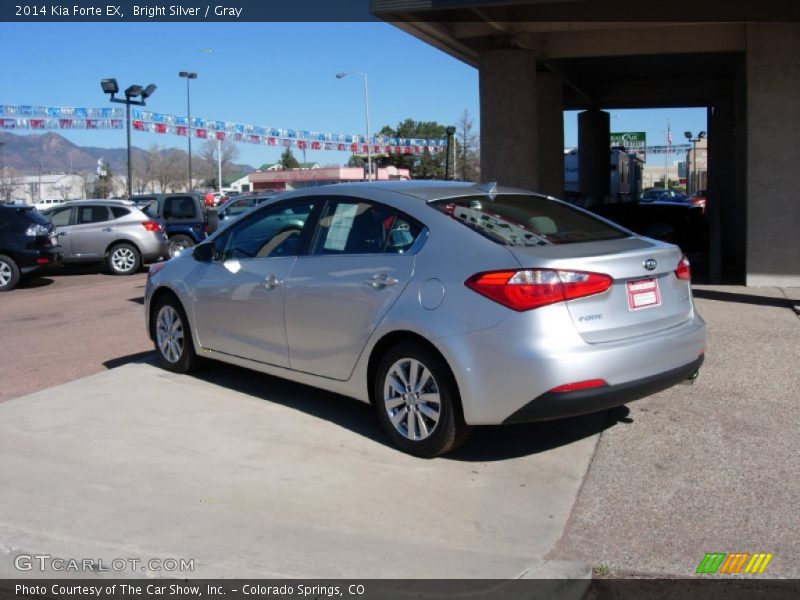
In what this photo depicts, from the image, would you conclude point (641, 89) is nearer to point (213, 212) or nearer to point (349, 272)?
point (213, 212)

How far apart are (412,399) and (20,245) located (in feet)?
40.7

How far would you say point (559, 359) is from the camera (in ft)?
14.8

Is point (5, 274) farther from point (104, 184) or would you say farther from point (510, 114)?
point (104, 184)

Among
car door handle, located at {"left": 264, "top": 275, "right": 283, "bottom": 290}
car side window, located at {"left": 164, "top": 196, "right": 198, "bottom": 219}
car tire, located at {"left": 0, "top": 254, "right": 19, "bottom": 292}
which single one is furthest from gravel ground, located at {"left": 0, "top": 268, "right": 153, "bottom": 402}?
car side window, located at {"left": 164, "top": 196, "right": 198, "bottom": 219}

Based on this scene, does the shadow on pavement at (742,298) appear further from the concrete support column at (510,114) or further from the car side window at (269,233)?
the car side window at (269,233)

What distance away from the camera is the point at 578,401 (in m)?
4.58

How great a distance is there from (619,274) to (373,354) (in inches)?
62.8

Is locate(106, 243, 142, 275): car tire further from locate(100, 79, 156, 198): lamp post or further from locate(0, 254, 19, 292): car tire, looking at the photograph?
locate(100, 79, 156, 198): lamp post

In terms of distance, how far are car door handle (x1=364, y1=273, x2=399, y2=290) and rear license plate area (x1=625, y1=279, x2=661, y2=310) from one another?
140 centimetres

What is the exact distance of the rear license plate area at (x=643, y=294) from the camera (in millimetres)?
4859

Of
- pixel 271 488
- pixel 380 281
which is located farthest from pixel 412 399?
pixel 271 488

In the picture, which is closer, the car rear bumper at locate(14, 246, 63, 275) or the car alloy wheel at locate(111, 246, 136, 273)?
the car rear bumper at locate(14, 246, 63, 275)

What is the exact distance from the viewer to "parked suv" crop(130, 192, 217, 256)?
1948 centimetres

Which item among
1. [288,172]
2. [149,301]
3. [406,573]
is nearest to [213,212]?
[149,301]
